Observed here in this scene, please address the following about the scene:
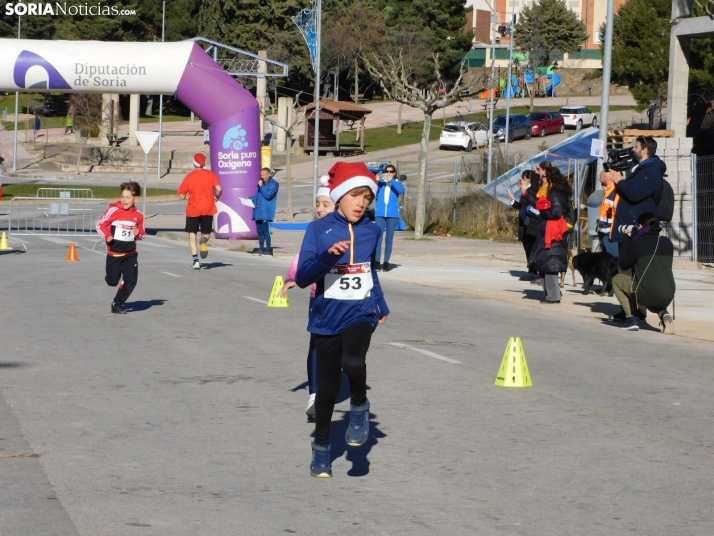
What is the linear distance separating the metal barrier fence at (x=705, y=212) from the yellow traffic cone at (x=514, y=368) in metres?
14.4

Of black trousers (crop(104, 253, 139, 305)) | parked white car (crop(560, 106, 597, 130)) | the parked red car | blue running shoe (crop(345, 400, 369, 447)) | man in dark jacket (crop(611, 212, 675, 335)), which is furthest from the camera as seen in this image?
parked white car (crop(560, 106, 597, 130))

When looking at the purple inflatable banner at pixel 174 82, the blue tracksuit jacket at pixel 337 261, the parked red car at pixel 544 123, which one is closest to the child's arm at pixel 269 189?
the purple inflatable banner at pixel 174 82

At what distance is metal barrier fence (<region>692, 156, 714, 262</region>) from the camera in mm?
22781

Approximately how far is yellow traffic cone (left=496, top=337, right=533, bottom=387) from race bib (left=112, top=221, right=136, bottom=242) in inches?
218

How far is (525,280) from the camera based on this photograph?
1898 cm

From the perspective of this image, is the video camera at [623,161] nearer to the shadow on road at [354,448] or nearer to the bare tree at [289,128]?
the shadow on road at [354,448]

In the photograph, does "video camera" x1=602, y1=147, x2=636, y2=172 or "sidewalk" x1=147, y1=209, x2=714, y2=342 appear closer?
"video camera" x1=602, y1=147, x2=636, y2=172

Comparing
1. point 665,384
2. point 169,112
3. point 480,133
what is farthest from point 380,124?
point 665,384

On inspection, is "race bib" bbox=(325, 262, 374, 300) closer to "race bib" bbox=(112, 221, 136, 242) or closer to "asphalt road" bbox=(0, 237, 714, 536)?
Answer: "asphalt road" bbox=(0, 237, 714, 536)

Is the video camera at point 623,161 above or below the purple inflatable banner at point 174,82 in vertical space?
below

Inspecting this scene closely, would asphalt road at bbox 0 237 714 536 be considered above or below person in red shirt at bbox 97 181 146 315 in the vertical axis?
below

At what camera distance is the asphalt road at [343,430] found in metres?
5.54
